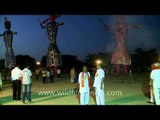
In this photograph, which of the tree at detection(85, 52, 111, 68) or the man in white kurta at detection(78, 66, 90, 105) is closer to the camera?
the man in white kurta at detection(78, 66, 90, 105)

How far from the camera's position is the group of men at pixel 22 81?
1277cm

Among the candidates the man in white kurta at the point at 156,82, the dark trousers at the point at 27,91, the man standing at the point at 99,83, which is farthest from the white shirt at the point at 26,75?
the man in white kurta at the point at 156,82

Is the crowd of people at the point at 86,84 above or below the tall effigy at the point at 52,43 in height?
below

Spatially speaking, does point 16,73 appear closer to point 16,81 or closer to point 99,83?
point 16,81

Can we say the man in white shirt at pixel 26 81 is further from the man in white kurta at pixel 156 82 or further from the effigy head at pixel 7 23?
the man in white kurta at pixel 156 82

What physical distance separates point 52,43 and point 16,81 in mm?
3849

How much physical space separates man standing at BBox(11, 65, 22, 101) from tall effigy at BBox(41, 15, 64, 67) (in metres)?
2.19

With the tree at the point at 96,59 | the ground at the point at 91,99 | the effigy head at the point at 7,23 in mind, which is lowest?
the ground at the point at 91,99

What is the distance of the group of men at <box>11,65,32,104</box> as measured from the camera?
1277cm

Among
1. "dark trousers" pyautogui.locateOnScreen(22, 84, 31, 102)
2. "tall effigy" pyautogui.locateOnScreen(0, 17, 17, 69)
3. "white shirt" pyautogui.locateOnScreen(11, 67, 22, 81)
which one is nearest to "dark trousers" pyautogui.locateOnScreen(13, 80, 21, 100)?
"white shirt" pyautogui.locateOnScreen(11, 67, 22, 81)

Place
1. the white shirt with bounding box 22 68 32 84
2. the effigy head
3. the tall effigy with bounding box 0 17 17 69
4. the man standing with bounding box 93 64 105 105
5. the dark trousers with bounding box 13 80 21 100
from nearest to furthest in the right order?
the man standing with bounding box 93 64 105 105
the white shirt with bounding box 22 68 32 84
the effigy head
the dark trousers with bounding box 13 80 21 100
the tall effigy with bounding box 0 17 17 69

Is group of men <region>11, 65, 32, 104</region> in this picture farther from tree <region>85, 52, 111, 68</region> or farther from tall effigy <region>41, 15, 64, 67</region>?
tree <region>85, 52, 111, 68</region>
